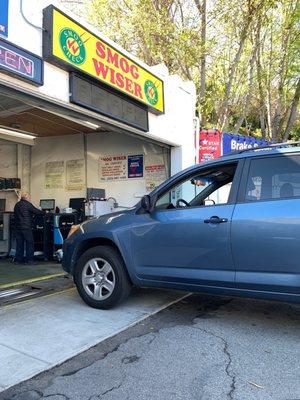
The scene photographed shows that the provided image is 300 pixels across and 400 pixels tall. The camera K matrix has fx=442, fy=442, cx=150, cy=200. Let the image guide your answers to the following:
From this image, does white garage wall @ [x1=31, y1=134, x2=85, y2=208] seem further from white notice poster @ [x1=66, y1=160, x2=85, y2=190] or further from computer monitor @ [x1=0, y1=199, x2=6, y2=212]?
computer monitor @ [x1=0, y1=199, x2=6, y2=212]

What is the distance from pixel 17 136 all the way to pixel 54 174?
137 centimetres

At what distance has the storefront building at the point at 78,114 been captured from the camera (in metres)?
5.82

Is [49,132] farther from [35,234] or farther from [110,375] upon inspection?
[110,375]

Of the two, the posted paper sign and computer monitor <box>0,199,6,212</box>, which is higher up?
the posted paper sign

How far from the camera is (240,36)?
12688 millimetres

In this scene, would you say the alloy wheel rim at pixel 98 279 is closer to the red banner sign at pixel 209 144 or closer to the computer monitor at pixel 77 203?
the computer monitor at pixel 77 203

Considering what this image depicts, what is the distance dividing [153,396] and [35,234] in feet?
26.0

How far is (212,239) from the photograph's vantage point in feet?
15.4

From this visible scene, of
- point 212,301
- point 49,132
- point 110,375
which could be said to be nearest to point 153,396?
point 110,375

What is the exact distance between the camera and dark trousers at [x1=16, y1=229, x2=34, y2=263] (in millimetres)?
9828

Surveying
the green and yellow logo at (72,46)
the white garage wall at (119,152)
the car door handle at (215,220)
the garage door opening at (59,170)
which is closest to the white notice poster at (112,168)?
the garage door opening at (59,170)

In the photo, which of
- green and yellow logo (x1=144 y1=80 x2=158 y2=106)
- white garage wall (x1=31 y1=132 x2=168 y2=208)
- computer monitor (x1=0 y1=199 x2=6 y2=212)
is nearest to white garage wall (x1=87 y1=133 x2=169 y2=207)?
white garage wall (x1=31 y1=132 x2=168 y2=208)

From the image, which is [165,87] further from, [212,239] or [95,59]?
[212,239]

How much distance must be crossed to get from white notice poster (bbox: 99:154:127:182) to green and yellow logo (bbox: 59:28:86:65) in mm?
4484
